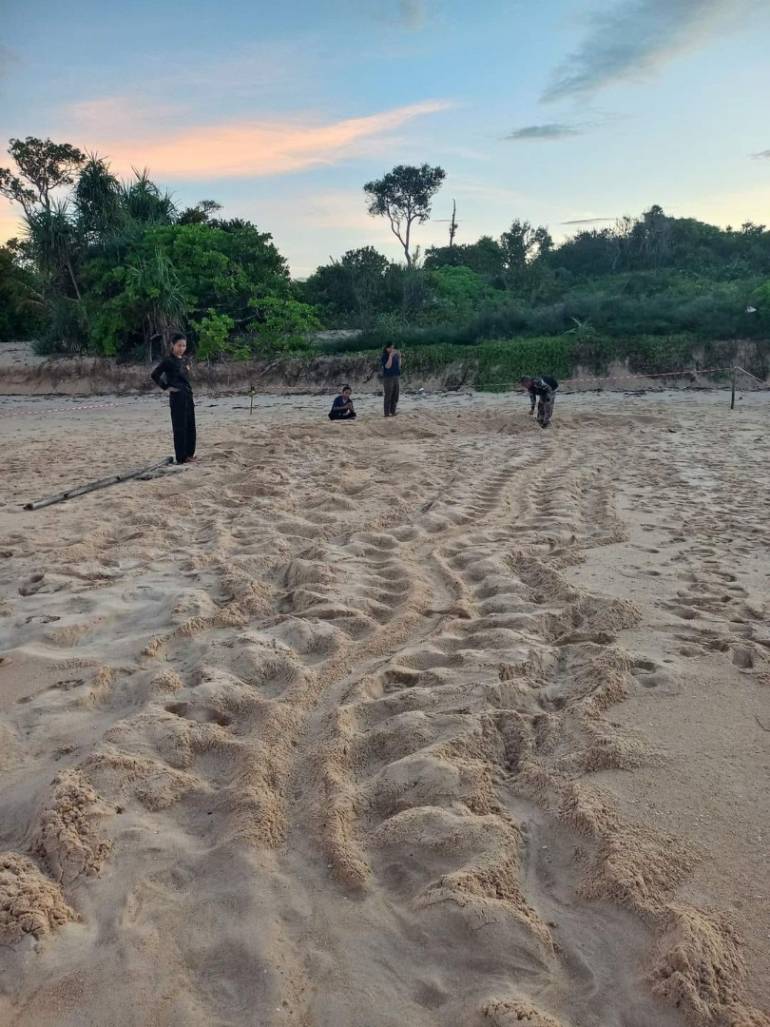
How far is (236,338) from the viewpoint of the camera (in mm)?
19047

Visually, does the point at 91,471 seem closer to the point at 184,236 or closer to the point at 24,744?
the point at 24,744

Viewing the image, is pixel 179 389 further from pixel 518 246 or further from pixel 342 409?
pixel 518 246

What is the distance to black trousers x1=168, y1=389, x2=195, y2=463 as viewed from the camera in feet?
24.1

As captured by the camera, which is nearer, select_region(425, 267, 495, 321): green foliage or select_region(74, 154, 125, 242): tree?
select_region(74, 154, 125, 242): tree

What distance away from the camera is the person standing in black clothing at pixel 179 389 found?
7270 millimetres

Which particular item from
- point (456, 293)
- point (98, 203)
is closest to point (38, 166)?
point (98, 203)

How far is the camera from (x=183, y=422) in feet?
24.6

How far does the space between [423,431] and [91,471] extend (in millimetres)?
4642

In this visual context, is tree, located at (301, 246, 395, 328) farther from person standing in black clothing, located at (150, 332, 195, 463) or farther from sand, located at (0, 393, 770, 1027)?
sand, located at (0, 393, 770, 1027)

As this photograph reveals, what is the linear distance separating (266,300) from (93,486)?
12.3 meters

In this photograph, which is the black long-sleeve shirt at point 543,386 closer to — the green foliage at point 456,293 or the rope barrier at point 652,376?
the rope barrier at point 652,376

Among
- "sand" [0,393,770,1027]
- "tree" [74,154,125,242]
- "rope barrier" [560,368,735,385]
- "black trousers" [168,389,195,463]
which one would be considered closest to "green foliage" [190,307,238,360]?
"tree" [74,154,125,242]

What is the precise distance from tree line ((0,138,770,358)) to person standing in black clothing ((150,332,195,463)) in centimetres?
1020

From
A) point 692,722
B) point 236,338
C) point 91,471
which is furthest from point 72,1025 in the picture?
point 236,338
